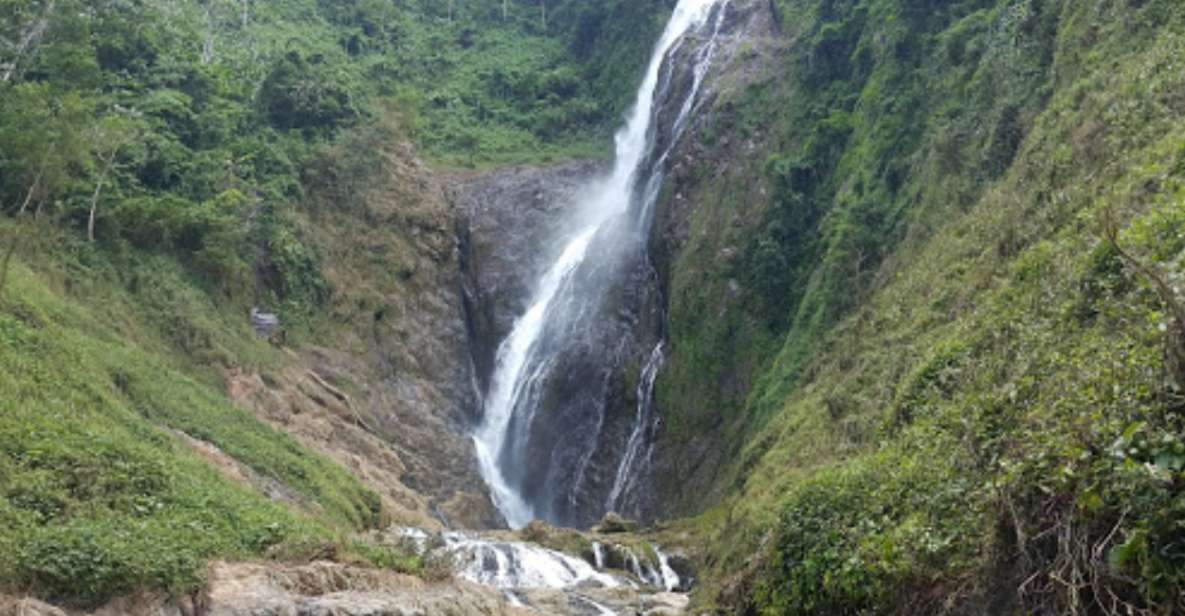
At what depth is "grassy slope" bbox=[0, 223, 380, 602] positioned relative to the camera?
35.6ft

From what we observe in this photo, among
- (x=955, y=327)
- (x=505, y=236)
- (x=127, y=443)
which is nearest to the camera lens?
(x=127, y=443)

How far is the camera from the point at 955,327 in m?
17.1

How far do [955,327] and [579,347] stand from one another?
1909 cm

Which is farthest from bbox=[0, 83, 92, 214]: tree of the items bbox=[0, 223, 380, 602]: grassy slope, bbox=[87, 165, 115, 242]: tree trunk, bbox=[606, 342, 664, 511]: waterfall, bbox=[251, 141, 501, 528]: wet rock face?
bbox=[606, 342, 664, 511]: waterfall

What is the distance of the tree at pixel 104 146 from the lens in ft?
86.7

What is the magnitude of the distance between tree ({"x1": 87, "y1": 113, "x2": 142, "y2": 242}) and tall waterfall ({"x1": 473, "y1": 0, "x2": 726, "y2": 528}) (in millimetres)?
14271

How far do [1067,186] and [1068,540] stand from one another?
39.5 ft

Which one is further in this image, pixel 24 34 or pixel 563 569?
pixel 24 34

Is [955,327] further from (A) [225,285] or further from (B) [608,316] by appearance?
(A) [225,285]

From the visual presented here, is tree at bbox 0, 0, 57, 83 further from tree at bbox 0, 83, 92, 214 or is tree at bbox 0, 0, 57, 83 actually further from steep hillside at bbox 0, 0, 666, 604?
tree at bbox 0, 83, 92, 214

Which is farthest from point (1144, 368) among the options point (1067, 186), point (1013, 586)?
point (1067, 186)

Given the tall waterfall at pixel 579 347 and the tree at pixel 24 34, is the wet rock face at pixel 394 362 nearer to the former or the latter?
the tall waterfall at pixel 579 347

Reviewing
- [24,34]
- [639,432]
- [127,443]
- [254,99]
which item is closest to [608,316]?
[639,432]

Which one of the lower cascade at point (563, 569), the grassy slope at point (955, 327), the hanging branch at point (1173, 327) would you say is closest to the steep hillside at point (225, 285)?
the lower cascade at point (563, 569)
